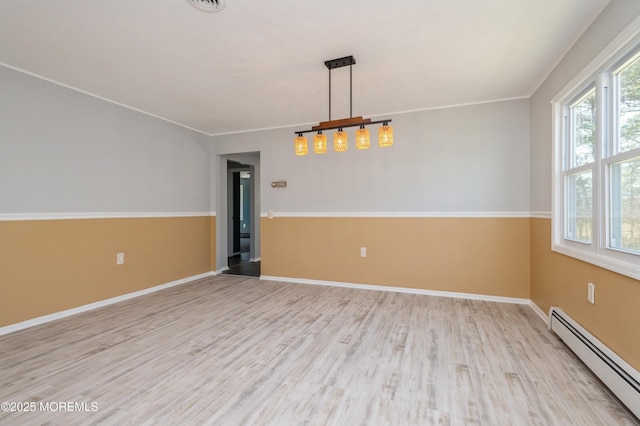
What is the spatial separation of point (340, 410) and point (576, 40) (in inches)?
128

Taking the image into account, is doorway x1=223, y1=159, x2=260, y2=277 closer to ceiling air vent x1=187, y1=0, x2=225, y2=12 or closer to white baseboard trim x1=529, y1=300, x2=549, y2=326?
ceiling air vent x1=187, y1=0, x2=225, y2=12

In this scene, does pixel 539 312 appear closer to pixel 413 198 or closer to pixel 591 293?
pixel 591 293

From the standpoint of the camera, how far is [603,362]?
6.07 feet

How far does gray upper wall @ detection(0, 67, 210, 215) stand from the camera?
273cm

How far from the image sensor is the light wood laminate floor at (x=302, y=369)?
163 cm

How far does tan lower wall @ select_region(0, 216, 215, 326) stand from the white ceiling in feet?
5.31

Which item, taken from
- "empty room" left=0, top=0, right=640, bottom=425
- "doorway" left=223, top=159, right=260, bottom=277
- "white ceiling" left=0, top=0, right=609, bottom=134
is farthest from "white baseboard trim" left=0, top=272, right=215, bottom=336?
"white ceiling" left=0, top=0, right=609, bottom=134

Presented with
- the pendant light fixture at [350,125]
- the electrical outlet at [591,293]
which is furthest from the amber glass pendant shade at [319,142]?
the electrical outlet at [591,293]

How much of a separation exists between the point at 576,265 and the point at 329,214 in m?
2.88

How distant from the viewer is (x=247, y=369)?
2.08 metres

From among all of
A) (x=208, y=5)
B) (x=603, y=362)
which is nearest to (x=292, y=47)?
(x=208, y=5)

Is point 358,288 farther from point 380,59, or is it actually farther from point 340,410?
point 380,59

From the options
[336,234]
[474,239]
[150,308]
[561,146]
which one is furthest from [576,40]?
[150,308]

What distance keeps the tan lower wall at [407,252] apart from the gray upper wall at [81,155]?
1.78 meters
